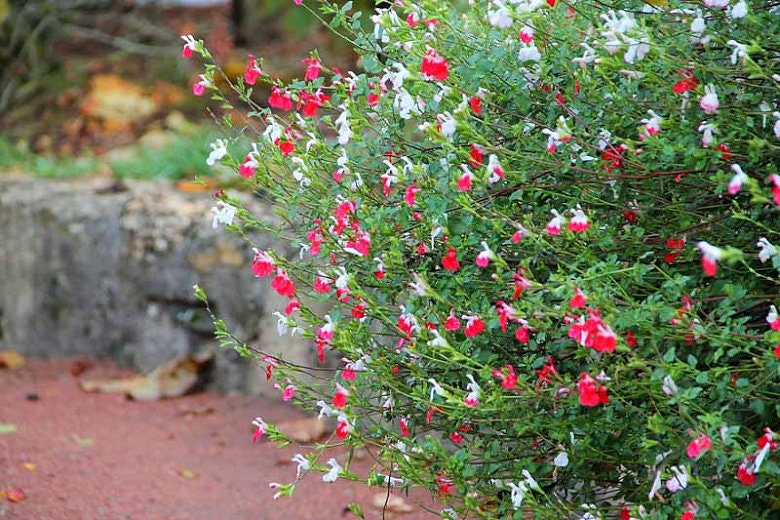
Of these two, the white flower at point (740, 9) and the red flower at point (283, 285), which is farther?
the red flower at point (283, 285)

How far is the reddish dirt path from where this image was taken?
131 inches

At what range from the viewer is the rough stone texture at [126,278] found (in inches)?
181

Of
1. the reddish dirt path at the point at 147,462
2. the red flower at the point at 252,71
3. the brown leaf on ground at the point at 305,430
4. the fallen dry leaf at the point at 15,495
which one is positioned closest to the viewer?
the red flower at the point at 252,71

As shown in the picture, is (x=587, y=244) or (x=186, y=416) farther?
(x=186, y=416)

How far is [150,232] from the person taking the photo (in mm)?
4789

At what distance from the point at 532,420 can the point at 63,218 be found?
11.6 feet

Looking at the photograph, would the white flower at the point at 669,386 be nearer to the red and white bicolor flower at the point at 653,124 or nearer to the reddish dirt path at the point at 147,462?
the red and white bicolor flower at the point at 653,124

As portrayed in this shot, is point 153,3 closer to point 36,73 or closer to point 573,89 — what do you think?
point 36,73

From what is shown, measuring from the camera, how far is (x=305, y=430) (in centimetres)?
392

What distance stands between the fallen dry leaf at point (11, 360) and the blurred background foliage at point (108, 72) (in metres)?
1.08

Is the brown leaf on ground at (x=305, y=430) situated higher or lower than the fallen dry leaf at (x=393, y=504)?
lower

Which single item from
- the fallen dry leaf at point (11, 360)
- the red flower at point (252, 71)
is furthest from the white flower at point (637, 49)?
the fallen dry leaf at point (11, 360)

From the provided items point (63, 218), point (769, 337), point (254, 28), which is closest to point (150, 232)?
point (63, 218)

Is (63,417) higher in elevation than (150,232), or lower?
lower
